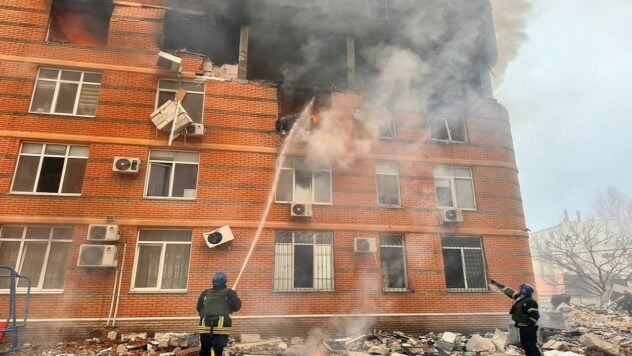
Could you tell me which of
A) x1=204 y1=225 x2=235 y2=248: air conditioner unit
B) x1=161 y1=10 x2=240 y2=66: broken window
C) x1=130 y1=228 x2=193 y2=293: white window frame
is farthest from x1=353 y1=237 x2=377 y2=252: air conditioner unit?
x1=161 y1=10 x2=240 y2=66: broken window

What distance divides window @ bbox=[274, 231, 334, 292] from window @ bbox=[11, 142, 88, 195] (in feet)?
19.6

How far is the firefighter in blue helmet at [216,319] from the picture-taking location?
5750 millimetres

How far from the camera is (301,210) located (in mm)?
10648

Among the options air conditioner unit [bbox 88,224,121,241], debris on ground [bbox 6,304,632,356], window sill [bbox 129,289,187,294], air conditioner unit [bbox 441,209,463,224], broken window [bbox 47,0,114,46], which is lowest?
debris on ground [bbox 6,304,632,356]

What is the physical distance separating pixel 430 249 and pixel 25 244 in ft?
37.7

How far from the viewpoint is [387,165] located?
12.2 m

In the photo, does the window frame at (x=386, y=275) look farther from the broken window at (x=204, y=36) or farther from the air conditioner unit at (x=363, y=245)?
the broken window at (x=204, y=36)

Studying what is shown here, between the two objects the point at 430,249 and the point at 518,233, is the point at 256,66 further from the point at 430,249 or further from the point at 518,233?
the point at 518,233

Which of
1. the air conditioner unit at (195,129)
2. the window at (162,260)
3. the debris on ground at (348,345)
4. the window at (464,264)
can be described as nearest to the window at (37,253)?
the debris on ground at (348,345)

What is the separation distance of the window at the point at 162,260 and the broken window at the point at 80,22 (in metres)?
7.16

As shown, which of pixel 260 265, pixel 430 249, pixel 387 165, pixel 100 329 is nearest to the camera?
pixel 100 329

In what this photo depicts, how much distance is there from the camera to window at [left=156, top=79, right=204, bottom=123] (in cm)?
1131

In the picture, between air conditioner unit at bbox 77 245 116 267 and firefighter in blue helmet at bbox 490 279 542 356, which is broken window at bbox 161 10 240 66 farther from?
firefighter in blue helmet at bbox 490 279 542 356

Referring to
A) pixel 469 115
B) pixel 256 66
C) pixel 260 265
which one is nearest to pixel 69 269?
pixel 260 265
